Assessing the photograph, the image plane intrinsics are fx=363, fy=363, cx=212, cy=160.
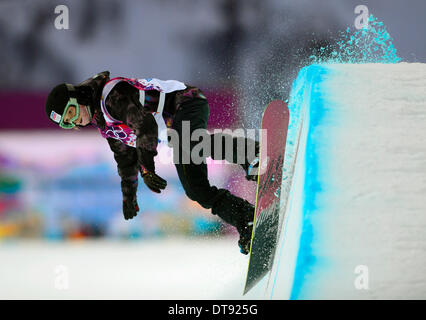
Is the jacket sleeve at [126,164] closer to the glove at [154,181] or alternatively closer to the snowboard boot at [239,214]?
the glove at [154,181]

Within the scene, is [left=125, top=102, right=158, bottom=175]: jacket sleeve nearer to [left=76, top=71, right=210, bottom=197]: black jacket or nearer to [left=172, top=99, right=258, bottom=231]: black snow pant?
[left=76, top=71, right=210, bottom=197]: black jacket

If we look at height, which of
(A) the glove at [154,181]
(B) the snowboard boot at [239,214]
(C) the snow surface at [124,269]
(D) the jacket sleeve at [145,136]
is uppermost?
(D) the jacket sleeve at [145,136]

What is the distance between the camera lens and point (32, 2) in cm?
370

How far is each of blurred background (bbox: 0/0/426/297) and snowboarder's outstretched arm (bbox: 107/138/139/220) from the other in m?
1.60

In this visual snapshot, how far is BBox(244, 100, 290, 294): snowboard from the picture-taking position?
1.47 metres

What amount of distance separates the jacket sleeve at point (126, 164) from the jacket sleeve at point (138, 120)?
0.28 metres

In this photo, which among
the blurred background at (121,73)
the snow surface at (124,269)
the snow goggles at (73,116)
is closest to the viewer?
the snow goggles at (73,116)

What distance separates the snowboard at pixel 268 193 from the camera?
Result: 1475 mm

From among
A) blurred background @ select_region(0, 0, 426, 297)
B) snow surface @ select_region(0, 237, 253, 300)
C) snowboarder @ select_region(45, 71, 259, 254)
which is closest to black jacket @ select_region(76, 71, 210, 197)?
snowboarder @ select_region(45, 71, 259, 254)

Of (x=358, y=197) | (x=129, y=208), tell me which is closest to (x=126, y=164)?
(x=129, y=208)

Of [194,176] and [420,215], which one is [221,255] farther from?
[420,215]

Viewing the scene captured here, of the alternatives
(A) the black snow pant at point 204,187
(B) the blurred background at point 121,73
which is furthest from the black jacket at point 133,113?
(B) the blurred background at point 121,73

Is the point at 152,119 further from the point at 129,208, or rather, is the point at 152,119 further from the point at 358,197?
the point at 358,197

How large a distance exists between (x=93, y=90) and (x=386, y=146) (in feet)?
3.96
